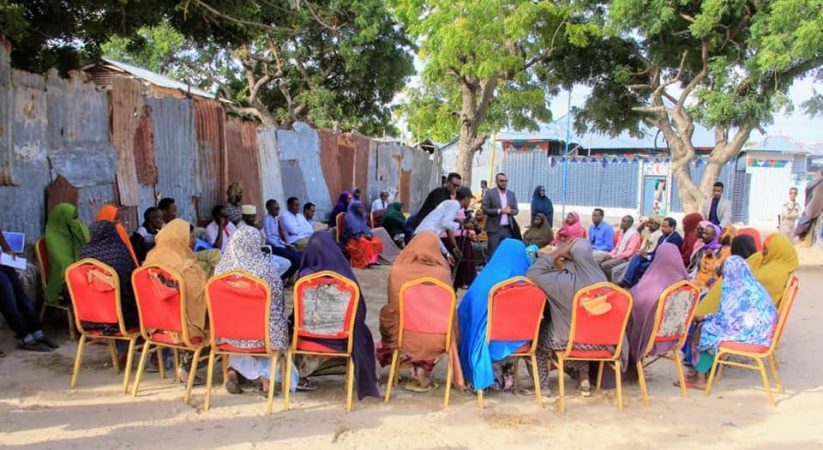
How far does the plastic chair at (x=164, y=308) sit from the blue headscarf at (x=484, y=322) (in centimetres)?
176

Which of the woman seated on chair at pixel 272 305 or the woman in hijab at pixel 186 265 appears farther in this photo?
the woman in hijab at pixel 186 265

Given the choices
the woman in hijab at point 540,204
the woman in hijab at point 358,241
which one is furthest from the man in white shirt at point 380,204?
the woman in hijab at point 540,204

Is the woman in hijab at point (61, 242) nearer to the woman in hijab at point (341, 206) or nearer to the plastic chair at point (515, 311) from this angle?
the plastic chair at point (515, 311)

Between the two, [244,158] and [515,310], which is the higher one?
[244,158]

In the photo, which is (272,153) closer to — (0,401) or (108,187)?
(108,187)

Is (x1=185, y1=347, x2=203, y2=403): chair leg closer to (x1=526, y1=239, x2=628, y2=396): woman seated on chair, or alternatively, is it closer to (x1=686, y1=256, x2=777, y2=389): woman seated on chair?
(x1=526, y1=239, x2=628, y2=396): woman seated on chair

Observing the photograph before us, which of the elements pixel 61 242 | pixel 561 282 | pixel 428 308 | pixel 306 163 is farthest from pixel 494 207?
pixel 61 242

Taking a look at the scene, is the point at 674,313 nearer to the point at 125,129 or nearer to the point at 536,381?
the point at 536,381

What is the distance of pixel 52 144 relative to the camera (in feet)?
19.1

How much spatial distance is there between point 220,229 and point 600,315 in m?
4.58

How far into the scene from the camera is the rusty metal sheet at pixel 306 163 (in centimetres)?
1022

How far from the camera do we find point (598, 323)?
4168 millimetres

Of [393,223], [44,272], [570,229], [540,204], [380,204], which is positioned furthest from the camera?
[380,204]

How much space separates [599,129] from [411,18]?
22.5 feet
